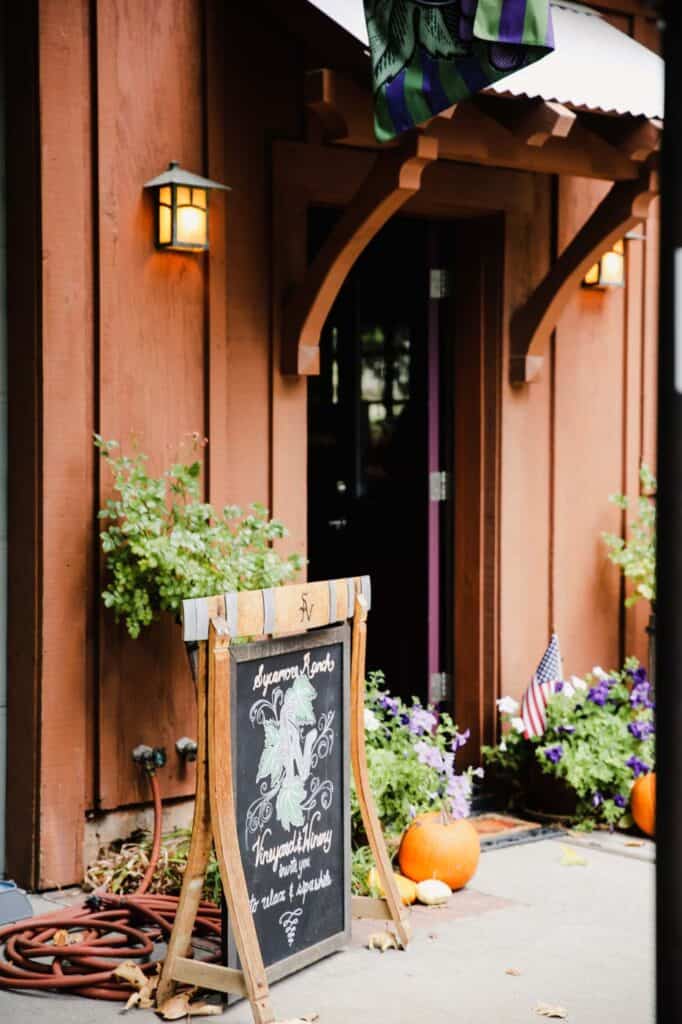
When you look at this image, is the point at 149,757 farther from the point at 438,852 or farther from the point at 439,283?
Answer: the point at 439,283

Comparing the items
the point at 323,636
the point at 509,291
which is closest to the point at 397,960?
the point at 323,636

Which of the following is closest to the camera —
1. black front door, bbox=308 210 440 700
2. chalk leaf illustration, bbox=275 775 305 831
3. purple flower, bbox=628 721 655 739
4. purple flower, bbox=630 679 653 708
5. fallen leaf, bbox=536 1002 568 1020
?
fallen leaf, bbox=536 1002 568 1020

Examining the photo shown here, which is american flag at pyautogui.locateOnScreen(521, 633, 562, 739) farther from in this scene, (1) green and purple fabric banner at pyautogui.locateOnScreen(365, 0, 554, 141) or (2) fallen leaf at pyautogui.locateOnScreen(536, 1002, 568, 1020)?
(1) green and purple fabric banner at pyautogui.locateOnScreen(365, 0, 554, 141)

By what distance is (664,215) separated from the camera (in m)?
2.53

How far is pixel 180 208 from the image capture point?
5891 mm

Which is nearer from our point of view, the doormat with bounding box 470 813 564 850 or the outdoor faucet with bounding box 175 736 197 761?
the outdoor faucet with bounding box 175 736 197 761

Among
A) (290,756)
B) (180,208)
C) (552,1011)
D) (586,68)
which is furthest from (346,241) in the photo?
(552,1011)

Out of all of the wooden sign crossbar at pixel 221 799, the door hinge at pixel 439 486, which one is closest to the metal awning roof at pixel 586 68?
the door hinge at pixel 439 486

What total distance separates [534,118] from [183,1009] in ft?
12.8

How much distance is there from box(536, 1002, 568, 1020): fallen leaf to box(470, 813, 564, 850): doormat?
6.59 feet

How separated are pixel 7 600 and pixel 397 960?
7.07ft

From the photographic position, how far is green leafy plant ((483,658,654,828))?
677 cm

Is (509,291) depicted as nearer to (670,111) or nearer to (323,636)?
(323,636)

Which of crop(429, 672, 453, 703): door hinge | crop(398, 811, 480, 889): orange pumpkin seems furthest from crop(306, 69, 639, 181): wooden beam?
crop(398, 811, 480, 889): orange pumpkin
